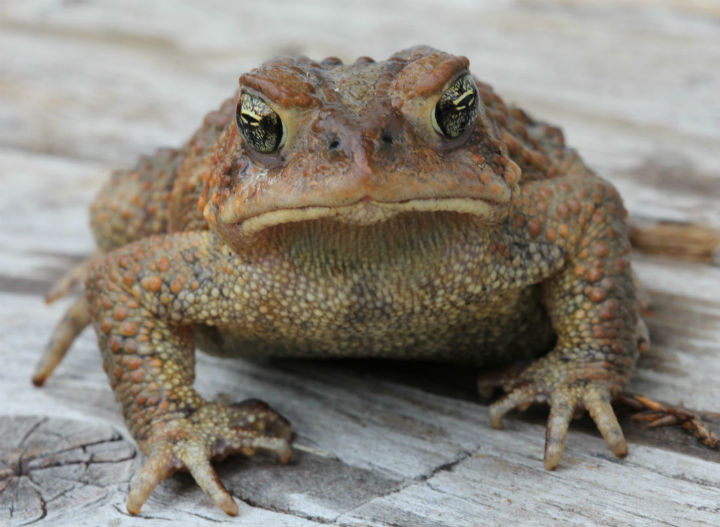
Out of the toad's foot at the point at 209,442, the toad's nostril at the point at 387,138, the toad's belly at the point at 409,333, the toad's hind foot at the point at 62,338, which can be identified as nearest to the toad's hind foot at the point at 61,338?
the toad's hind foot at the point at 62,338

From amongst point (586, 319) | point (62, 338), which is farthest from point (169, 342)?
point (586, 319)

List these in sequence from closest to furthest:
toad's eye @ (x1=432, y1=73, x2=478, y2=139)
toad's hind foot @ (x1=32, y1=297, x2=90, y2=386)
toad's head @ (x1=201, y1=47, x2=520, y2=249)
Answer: toad's head @ (x1=201, y1=47, x2=520, y2=249), toad's eye @ (x1=432, y1=73, x2=478, y2=139), toad's hind foot @ (x1=32, y1=297, x2=90, y2=386)

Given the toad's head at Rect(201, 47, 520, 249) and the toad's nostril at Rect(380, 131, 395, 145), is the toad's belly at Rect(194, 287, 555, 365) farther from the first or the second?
the toad's nostril at Rect(380, 131, 395, 145)

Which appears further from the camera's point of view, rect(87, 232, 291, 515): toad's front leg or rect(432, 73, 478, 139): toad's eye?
rect(87, 232, 291, 515): toad's front leg

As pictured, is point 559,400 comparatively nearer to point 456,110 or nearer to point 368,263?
point 368,263

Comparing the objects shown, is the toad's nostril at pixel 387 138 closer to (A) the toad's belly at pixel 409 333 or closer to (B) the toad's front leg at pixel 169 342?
(A) the toad's belly at pixel 409 333

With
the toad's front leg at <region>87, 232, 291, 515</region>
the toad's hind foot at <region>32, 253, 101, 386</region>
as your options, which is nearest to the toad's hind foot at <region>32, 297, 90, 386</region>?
the toad's hind foot at <region>32, 253, 101, 386</region>

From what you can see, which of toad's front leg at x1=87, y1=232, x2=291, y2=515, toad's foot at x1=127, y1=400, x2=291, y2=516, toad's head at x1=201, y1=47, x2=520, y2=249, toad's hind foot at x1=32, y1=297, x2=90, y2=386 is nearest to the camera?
toad's head at x1=201, y1=47, x2=520, y2=249
